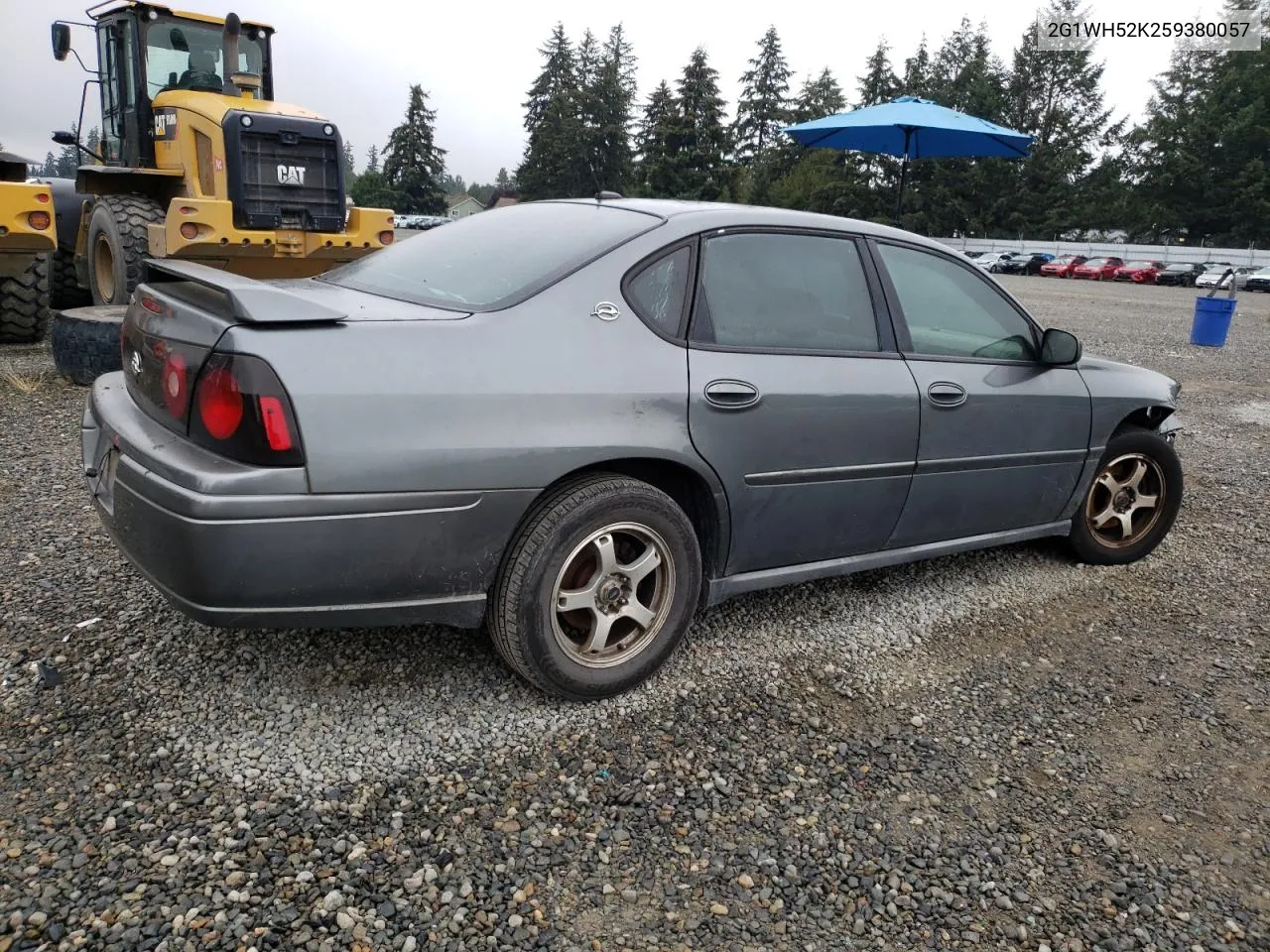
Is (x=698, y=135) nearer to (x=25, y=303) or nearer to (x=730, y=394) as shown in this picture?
(x=25, y=303)

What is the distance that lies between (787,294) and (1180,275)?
144 feet

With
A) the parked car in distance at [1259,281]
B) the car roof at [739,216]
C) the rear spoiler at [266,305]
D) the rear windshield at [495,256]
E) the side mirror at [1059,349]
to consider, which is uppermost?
the parked car in distance at [1259,281]

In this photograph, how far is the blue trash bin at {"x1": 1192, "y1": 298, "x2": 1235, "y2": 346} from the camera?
14.0 meters

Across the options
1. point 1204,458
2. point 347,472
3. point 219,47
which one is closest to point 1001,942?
point 347,472

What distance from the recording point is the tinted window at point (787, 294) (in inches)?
123

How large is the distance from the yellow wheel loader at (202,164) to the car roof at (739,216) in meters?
5.93

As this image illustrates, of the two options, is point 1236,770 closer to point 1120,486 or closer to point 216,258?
point 1120,486

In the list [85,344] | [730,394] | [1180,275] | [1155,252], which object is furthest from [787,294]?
[1155,252]

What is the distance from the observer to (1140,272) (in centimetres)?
4112

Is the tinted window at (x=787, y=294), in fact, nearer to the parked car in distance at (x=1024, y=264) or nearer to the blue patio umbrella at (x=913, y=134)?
the blue patio umbrella at (x=913, y=134)

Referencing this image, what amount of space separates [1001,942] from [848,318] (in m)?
2.08

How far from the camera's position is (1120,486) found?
444cm

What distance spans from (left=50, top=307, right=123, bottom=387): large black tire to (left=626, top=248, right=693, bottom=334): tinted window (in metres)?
4.59

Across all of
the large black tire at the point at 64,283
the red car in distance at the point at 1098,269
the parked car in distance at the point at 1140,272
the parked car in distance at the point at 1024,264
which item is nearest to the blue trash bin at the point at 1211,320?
the large black tire at the point at 64,283
